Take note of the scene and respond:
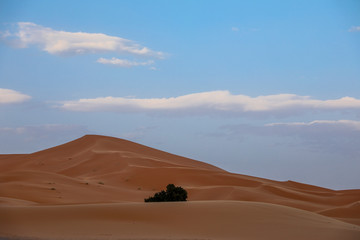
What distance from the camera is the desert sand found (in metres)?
14.0

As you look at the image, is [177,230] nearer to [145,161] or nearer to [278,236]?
[278,236]

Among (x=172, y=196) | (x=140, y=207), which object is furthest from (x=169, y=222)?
(x=172, y=196)

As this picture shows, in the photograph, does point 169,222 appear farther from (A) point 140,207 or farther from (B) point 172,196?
(B) point 172,196

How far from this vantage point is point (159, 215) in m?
15.9

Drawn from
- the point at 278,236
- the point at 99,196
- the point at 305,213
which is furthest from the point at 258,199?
the point at 278,236

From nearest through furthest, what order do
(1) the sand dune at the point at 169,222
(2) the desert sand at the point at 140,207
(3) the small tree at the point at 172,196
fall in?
(1) the sand dune at the point at 169,222 → (2) the desert sand at the point at 140,207 → (3) the small tree at the point at 172,196

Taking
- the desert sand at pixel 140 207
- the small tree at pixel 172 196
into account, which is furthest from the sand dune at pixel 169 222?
the small tree at pixel 172 196

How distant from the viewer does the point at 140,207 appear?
55.2ft

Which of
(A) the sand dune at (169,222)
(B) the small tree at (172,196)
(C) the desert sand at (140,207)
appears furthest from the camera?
(B) the small tree at (172,196)

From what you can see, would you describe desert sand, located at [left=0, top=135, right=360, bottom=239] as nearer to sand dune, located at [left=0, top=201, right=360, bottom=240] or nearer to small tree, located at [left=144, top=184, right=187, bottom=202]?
sand dune, located at [left=0, top=201, right=360, bottom=240]

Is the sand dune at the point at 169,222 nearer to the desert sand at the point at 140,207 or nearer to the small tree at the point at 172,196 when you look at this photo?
the desert sand at the point at 140,207

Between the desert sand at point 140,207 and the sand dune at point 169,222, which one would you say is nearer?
the sand dune at point 169,222

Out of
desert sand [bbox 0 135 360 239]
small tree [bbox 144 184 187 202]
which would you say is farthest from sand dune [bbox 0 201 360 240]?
small tree [bbox 144 184 187 202]

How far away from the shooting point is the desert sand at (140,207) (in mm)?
14008
